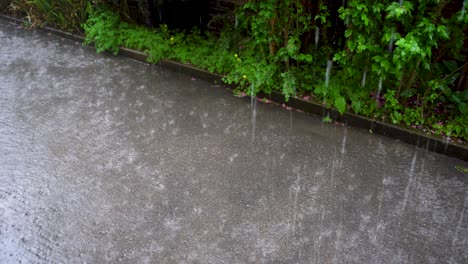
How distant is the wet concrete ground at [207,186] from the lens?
125 inches

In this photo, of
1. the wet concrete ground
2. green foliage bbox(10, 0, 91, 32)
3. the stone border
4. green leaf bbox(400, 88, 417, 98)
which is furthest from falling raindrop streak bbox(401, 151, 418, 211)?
green foliage bbox(10, 0, 91, 32)

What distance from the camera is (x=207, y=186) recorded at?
384 cm

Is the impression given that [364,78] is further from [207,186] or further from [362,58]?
[207,186]

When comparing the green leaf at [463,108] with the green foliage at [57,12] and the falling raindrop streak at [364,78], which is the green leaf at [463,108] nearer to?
the falling raindrop streak at [364,78]

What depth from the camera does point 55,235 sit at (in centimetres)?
333

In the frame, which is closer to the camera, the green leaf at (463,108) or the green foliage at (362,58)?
the green foliage at (362,58)

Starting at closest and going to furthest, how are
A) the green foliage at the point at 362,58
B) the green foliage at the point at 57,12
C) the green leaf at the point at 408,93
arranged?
the green foliage at the point at 362,58 < the green leaf at the point at 408,93 < the green foliage at the point at 57,12

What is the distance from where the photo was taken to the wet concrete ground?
319 cm

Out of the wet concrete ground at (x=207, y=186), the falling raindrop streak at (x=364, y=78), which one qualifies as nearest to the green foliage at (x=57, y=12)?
the wet concrete ground at (x=207, y=186)

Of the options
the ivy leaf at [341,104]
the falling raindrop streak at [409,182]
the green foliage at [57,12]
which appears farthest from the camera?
the green foliage at [57,12]

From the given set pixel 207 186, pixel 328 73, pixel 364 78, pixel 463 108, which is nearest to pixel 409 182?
pixel 463 108

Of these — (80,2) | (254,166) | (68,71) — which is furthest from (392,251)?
(80,2)

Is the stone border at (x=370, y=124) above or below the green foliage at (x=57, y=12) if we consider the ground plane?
below

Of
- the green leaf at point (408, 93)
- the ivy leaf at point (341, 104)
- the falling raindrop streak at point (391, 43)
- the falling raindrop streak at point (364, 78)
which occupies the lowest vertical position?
the ivy leaf at point (341, 104)
